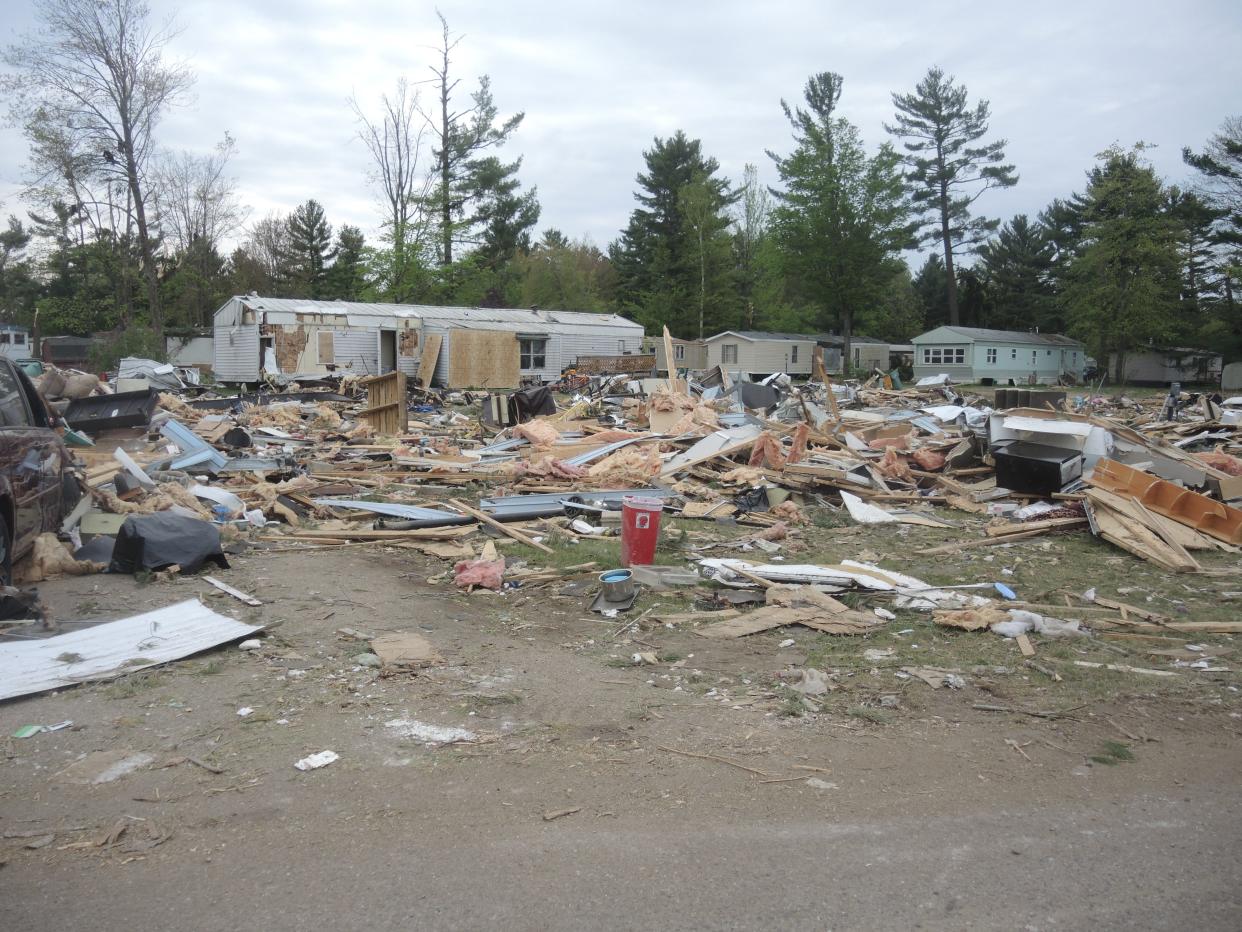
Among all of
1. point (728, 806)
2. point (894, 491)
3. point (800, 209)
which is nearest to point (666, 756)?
point (728, 806)

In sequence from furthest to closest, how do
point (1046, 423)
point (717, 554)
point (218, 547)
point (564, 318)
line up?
point (564, 318) < point (1046, 423) < point (717, 554) < point (218, 547)

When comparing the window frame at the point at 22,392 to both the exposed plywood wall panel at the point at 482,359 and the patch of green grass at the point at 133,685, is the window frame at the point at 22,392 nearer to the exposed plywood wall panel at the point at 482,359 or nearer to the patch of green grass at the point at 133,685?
the patch of green grass at the point at 133,685

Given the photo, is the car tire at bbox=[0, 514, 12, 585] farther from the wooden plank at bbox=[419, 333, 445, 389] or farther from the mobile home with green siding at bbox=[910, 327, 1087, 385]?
the mobile home with green siding at bbox=[910, 327, 1087, 385]

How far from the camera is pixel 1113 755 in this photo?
414 cm

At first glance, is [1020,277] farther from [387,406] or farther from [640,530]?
[640,530]

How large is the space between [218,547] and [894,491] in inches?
344

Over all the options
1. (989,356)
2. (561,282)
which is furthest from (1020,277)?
(561,282)

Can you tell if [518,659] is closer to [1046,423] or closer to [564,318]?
[1046,423]

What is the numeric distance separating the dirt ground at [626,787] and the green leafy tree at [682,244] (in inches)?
1904

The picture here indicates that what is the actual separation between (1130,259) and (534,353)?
1307 inches

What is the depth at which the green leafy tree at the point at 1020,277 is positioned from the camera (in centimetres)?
6288

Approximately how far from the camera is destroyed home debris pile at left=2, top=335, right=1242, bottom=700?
697cm

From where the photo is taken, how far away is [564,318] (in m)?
38.9

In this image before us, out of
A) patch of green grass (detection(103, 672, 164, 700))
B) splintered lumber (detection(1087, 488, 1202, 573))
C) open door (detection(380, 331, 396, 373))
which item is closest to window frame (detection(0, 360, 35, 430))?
patch of green grass (detection(103, 672, 164, 700))
